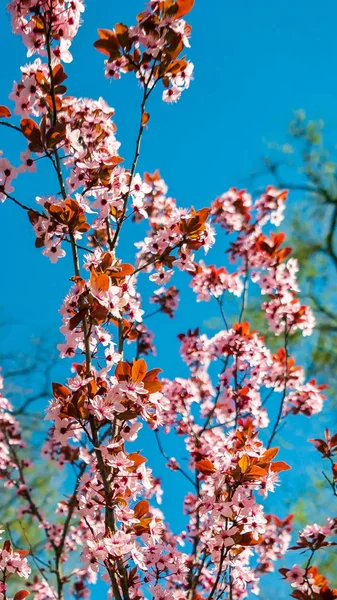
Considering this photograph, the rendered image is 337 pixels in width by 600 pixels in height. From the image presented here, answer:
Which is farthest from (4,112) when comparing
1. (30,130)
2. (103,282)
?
(103,282)

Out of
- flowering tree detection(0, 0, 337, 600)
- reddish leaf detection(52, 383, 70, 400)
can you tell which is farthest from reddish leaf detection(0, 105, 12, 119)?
reddish leaf detection(52, 383, 70, 400)

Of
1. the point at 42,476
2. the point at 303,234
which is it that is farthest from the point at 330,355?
the point at 42,476

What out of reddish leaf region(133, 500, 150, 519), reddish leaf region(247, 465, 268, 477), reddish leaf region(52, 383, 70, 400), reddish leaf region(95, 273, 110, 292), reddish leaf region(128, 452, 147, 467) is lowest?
reddish leaf region(133, 500, 150, 519)

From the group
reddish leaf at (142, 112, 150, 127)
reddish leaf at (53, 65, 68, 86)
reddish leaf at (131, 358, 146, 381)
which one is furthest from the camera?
reddish leaf at (142, 112, 150, 127)

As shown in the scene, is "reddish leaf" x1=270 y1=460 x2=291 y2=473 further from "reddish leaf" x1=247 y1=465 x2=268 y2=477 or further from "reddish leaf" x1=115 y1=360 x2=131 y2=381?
"reddish leaf" x1=115 y1=360 x2=131 y2=381

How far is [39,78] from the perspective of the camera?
2.05 metres

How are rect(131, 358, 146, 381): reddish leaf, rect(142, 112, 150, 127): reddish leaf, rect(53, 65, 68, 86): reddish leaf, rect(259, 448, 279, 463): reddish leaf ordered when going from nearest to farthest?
rect(131, 358, 146, 381): reddish leaf
rect(259, 448, 279, 463): reddish leaf
rect(53, 65, 68, 86): reddish leaf
rect(142, 112, 150, 127): reddish leaf

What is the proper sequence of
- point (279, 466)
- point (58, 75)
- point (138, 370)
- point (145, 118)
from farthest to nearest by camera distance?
point (145, 118) → point (58, 75) → point (279, 466) → point (138, 370)

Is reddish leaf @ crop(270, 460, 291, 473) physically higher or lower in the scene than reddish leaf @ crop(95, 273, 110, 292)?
lower

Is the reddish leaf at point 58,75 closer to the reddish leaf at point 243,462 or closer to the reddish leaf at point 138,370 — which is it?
the reddish leaf at point 138,370

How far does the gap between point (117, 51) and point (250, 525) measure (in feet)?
6.07

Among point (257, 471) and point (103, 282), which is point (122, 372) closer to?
point (103, 282)

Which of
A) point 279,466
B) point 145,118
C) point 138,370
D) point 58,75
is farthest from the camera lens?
point 145,118

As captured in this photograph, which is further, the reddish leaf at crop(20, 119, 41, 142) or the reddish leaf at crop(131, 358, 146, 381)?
the reddish leaf at crop(20, 119, 41, 142)
